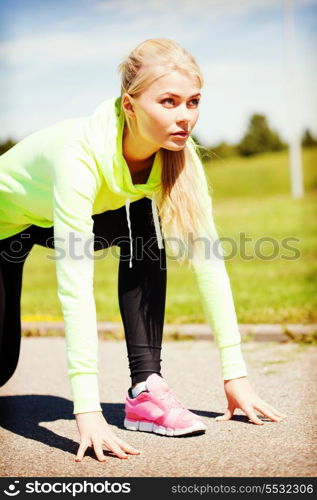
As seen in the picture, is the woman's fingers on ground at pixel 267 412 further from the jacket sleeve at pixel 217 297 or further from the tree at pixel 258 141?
the tree at pixel 258 141

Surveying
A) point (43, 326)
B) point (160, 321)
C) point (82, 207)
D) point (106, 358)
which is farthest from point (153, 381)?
point (43, 326)

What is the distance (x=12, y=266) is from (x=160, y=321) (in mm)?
626

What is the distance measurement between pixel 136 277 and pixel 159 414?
0.53 m

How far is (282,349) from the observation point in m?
4.33

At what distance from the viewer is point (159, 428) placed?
2859mm

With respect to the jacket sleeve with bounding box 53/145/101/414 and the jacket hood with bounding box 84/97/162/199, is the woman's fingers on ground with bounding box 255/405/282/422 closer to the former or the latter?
the jacket sleeve with bounding box 53/145/101/414

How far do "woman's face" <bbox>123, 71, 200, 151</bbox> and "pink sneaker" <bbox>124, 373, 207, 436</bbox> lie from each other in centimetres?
93

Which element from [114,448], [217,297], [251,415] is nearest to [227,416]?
[251,415]

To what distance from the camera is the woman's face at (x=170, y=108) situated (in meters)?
2.58

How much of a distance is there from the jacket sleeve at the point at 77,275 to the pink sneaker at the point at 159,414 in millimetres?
425

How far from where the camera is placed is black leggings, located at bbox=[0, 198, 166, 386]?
2.99m
